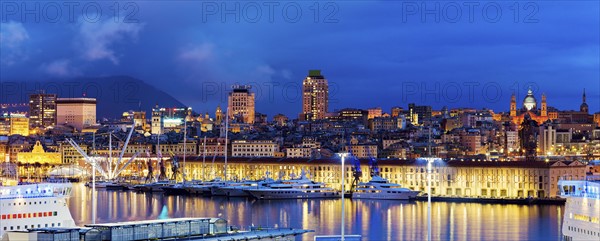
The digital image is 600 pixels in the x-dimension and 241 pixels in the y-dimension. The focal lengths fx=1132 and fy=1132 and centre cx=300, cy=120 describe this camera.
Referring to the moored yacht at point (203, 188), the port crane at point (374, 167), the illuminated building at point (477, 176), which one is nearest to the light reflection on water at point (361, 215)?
the moored yacht at point (203, 188)

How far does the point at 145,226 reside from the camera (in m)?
23.0

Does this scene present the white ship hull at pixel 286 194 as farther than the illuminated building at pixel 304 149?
No

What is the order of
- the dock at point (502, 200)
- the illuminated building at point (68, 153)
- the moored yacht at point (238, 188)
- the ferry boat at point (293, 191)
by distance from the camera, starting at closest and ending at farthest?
the dock at point (502, 200), the ferry boat at point (293, 191), the moored yacht at point (238, 188), the illuminated building at point (68, 153)

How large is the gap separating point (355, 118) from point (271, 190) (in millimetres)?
80832

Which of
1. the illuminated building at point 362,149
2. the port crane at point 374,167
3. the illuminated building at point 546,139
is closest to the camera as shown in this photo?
the port crane at point 374,167

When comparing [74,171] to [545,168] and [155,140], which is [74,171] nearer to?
[155,140]

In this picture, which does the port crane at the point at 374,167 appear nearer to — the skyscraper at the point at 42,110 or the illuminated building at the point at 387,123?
the illuminated building at the point at 387,123

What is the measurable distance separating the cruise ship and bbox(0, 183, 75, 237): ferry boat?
11955 millimetres

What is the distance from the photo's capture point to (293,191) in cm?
6494

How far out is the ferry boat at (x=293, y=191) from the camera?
211 ft

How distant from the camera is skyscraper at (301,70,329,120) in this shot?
511 ft

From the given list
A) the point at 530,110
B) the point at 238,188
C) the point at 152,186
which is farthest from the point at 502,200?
the point at 530,110

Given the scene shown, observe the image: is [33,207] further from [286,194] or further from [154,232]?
[286,194]

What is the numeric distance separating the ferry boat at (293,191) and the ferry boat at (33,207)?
38.1 m
